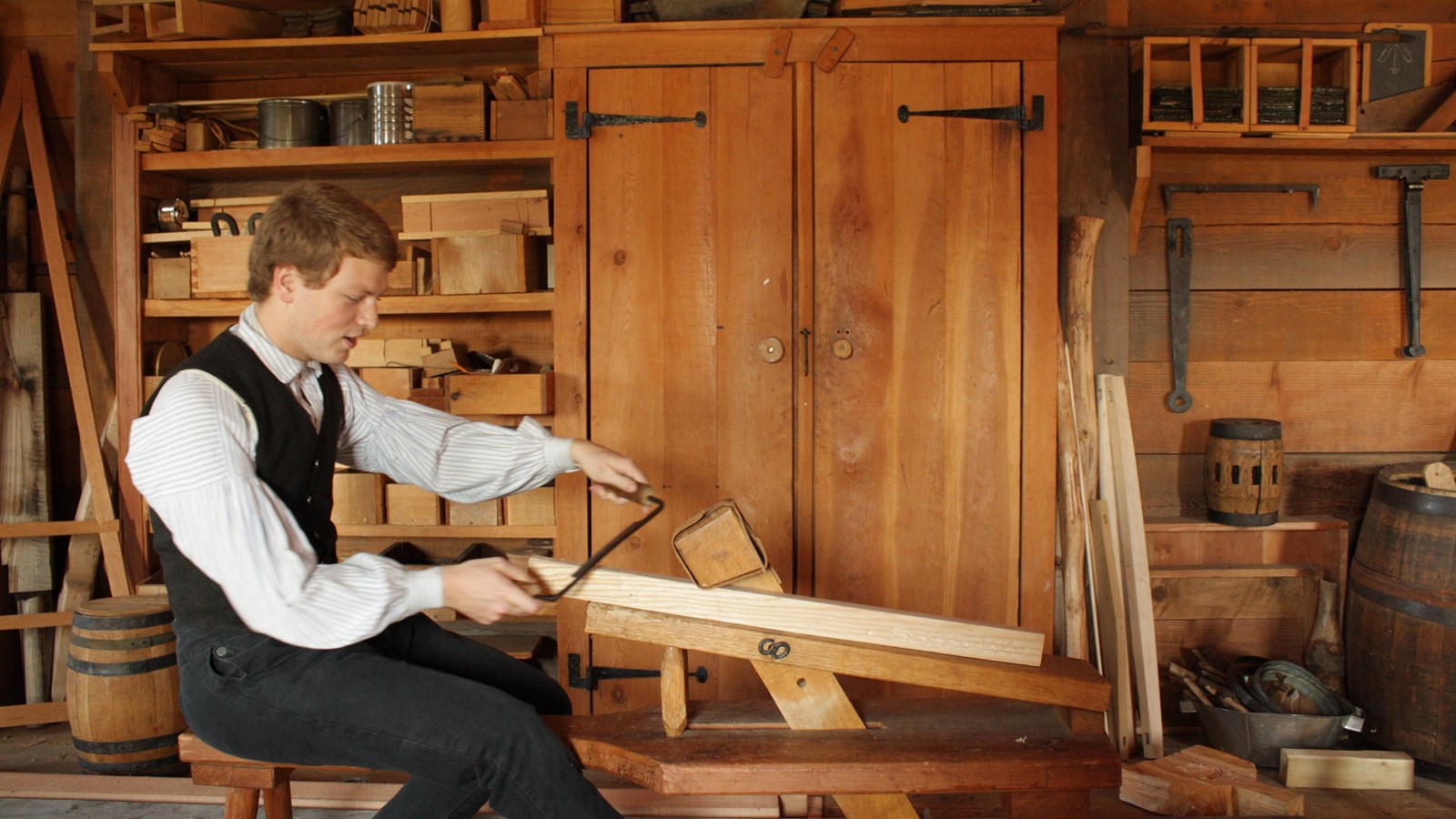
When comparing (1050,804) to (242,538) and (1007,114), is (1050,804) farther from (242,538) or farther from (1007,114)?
(1007,114)

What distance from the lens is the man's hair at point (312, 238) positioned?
6.10 feet

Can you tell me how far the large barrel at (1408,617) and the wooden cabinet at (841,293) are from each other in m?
0.98

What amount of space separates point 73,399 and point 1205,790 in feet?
12.3

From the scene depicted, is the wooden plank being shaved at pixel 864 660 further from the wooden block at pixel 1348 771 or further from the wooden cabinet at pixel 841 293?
the wooden block at pixel 1348 771

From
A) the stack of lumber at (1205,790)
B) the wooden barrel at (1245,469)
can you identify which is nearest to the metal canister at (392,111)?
the wooden barrel at (1245,469)

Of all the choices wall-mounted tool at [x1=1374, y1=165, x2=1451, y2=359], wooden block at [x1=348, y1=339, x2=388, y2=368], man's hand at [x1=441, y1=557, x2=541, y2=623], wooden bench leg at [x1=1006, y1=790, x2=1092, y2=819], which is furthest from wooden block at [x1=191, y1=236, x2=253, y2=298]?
wall-mounted tool at [x1=1374, y1=165, x2=1451, y2=359]

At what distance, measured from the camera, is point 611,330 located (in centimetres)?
306

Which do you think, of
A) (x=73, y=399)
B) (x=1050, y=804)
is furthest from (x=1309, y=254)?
(x=73, y=399)

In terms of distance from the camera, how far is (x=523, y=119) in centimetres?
314

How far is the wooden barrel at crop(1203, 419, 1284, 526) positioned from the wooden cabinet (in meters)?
0.68

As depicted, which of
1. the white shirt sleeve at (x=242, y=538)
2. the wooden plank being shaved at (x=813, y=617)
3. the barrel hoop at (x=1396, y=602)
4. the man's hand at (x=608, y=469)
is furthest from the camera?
the barrel hoop at (x=1396, y=602)

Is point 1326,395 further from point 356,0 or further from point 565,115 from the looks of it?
point 356,0

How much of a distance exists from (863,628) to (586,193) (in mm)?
1651

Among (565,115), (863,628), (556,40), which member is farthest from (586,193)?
(863,628)
